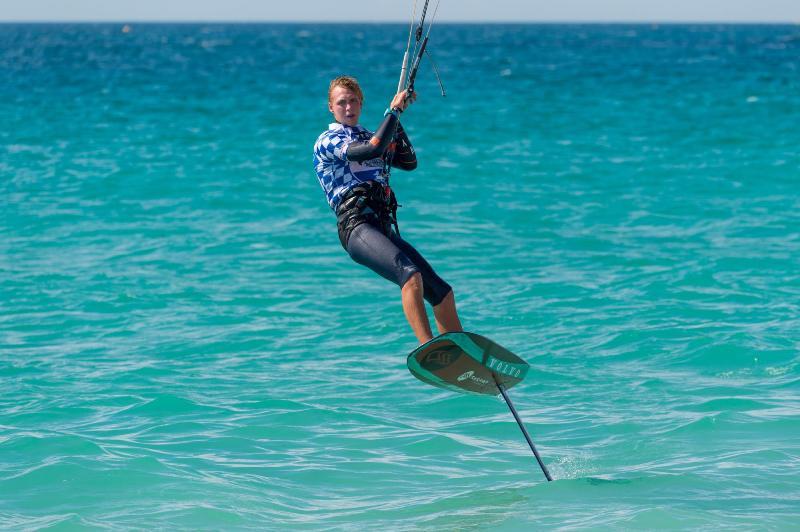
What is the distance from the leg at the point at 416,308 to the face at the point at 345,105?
117cm

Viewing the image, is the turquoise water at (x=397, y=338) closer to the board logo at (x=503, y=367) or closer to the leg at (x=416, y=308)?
the board logo at (x=503, y=367)

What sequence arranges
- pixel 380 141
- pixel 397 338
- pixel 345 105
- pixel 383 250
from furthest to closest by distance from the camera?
pixel 397 338 < pixel 345 105 < pixel 383 250 < pixel 380 141

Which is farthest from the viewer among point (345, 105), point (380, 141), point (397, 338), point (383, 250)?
point (397, 338)

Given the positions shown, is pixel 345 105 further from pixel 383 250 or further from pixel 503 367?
pixel 503 367

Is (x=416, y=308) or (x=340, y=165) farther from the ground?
(x=340, y=165)

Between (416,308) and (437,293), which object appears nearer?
(416,308)

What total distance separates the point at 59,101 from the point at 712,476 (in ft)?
126

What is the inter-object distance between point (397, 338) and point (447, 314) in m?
4.88

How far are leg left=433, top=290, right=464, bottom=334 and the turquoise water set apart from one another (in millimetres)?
1203

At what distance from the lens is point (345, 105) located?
7.57 m

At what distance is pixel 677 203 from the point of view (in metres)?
20.8

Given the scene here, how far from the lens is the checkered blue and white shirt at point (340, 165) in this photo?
7469 mm

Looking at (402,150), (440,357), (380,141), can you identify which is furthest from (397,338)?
(380,141)

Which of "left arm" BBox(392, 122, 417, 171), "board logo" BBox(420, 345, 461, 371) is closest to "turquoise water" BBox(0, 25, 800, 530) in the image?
"board logo" BBox(420, 345, 461, 371)
